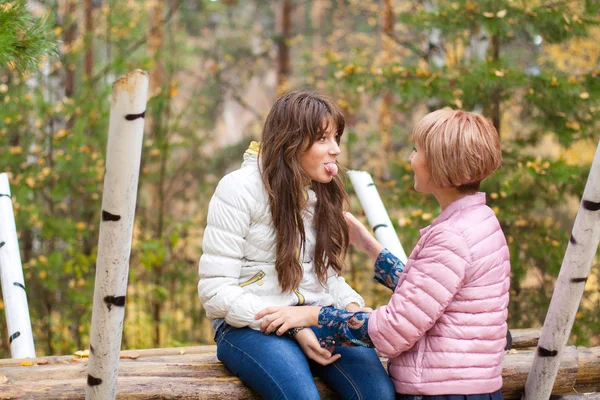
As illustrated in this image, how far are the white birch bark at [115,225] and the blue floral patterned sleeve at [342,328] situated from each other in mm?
703

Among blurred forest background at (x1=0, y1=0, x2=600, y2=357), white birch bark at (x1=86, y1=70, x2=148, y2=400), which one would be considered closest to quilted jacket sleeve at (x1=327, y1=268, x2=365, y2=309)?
blurred forest background at (x1=0, y1=0, x2=600, y2=357)

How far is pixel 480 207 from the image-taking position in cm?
205

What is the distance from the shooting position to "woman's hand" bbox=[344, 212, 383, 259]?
104 inches

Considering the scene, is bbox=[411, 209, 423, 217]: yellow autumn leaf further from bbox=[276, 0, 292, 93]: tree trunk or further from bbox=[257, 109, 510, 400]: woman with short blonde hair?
bbox=[276, 0, 292, 93]: tree trunk

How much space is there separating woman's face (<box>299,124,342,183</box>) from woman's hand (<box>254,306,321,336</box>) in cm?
49

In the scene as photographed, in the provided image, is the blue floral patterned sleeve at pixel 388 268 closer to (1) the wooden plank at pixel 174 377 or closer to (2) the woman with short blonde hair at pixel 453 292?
(1) the wooden plank at pixel 174 377

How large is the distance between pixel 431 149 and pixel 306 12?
1410cm

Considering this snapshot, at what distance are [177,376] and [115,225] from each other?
35.4 inches

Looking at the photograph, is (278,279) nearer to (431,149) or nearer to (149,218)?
(431,149)

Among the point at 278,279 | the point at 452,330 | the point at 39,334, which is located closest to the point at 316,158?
→ the point at 278,279

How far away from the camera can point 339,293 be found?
2.54 meters

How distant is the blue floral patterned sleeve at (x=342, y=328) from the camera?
2068 mm

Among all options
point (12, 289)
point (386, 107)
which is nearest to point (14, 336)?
point (12, 289)

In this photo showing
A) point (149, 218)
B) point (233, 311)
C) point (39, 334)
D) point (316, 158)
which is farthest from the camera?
point (149, 218)
